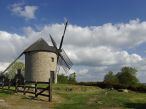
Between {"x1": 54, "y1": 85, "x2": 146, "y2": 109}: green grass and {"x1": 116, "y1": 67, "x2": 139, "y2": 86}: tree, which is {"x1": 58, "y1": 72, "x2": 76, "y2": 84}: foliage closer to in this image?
{"x1": 116, "y1": 67, "x2": 139, "y2": 86}: tree

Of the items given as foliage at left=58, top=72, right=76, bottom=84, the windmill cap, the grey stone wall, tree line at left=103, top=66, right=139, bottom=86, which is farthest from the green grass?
foliage at left=58, top=72, right=76, bottom=84

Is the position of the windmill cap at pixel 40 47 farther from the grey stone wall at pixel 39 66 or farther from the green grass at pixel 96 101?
the green grass at pixel 96 101

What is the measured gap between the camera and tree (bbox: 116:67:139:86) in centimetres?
8453

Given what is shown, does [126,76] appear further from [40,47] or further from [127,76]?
[40,47]

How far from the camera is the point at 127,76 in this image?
3386 inches

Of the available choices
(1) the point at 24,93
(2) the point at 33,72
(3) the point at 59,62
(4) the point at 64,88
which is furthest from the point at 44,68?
(1) the point at 24,93

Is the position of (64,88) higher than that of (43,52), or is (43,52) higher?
(43,52)

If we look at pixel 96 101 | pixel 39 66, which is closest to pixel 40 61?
pixel 39 66

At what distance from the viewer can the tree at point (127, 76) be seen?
8453 centimetres

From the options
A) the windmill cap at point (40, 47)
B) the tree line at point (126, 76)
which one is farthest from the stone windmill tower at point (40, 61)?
the tree line at point (126, 76)

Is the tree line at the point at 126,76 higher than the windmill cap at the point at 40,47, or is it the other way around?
the windmill cap at the point at 40,47

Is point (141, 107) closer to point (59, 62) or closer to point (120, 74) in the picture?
point (59, 62)

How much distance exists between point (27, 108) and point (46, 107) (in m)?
1.86

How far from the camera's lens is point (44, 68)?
59.9m
